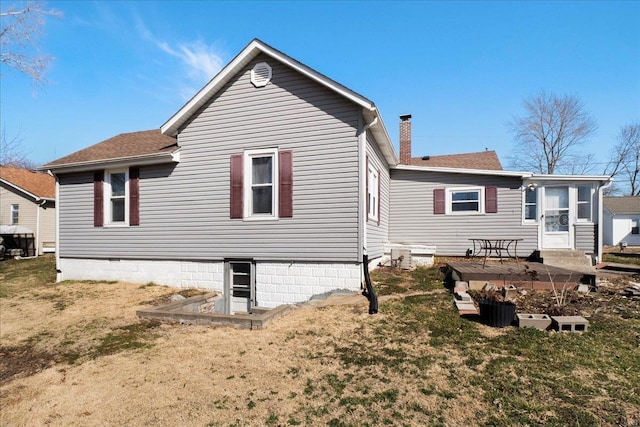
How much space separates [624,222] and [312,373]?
127 ft

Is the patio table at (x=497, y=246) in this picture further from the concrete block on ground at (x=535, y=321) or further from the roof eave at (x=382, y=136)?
the concrete block on ground at (x=535, y=321)

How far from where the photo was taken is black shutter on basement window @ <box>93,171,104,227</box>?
1093 centimetres

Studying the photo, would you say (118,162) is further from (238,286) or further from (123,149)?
(238,286)

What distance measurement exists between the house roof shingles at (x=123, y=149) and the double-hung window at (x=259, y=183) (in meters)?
2.56

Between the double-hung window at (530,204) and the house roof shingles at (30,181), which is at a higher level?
the house roof shingles at (30,181)

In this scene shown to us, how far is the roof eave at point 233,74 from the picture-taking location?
8.23 meters

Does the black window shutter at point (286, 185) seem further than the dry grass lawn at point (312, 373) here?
Yes

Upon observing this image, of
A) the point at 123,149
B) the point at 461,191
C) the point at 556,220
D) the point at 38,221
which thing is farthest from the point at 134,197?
the point at 38,221

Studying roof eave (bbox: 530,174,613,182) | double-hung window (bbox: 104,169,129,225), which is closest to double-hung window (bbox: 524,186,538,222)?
roof eave (bbox: 530,174,613,182)

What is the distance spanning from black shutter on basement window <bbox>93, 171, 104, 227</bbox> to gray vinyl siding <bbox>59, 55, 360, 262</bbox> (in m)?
0.27

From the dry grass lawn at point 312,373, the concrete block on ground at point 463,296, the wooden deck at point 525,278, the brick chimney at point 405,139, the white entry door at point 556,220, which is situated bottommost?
the dry grass lawn at point 312,373

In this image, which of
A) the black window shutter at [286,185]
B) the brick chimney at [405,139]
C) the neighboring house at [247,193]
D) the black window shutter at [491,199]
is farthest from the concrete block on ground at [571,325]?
the brick chimney at [405,139]

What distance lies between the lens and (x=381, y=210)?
1196 cm

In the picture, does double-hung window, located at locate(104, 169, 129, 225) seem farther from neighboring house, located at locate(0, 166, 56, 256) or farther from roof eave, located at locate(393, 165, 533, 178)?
neighboring house, located at locate(0, 166, 56, 256)
